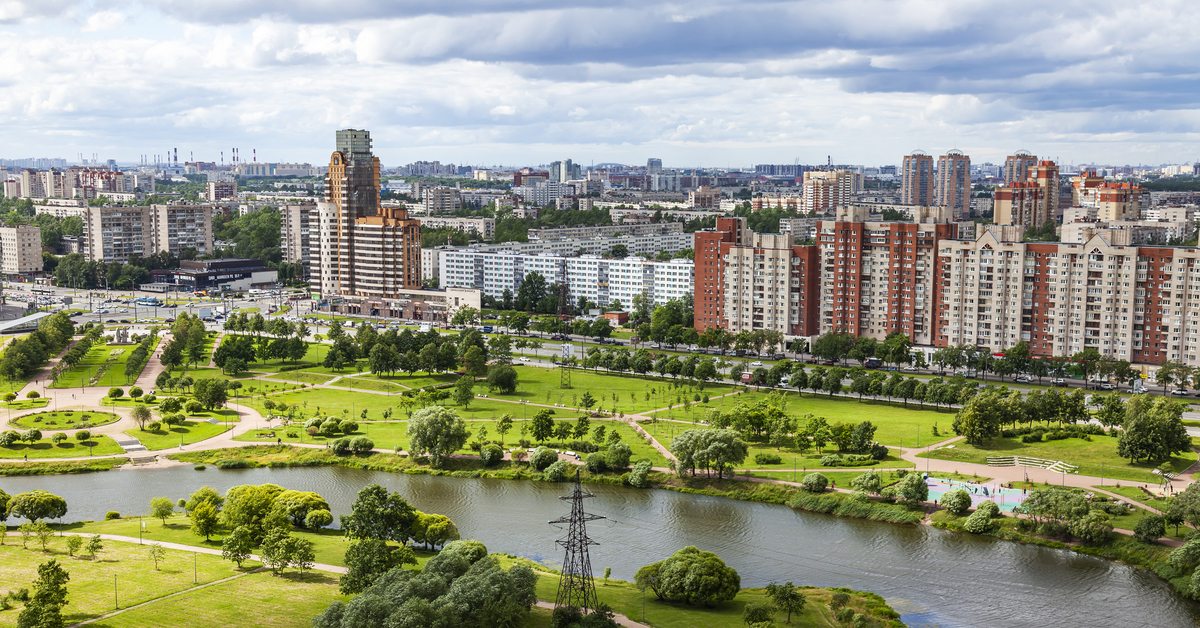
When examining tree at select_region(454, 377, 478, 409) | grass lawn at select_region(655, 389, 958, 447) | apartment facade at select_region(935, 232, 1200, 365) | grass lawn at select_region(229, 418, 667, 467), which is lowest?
grass lawn at select_region(229, 418, 667, 467)

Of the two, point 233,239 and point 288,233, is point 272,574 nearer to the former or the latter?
point 288,233

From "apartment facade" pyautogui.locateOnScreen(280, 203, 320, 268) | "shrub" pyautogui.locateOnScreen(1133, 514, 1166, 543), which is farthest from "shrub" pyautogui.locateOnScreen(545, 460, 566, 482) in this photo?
"apartment facade" pyautogui.locateOnScreen(280, 203, 320, 268)

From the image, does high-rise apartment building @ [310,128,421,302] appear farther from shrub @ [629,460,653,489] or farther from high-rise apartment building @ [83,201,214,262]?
shrub @ [629,460,653,489]

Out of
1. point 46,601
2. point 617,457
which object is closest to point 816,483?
point 617,457

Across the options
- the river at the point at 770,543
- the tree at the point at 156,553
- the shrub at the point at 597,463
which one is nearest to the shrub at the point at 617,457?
the shrub at the point at 597,463

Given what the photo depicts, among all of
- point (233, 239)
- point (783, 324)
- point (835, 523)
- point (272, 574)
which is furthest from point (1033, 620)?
point (233, 239)

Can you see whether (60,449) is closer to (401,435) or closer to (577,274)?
(401,435)
